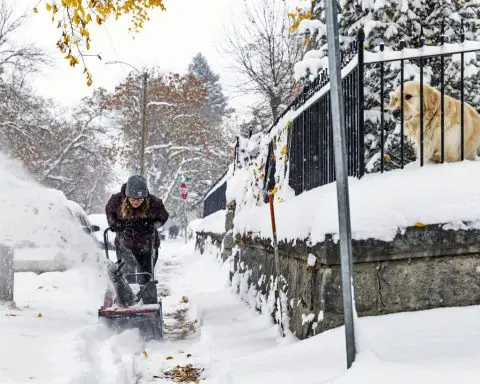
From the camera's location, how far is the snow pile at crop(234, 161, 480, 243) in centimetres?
372

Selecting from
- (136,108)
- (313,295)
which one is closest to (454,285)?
(313,295)

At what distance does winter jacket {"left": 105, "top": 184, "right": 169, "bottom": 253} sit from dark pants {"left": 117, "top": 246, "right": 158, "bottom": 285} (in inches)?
2.2

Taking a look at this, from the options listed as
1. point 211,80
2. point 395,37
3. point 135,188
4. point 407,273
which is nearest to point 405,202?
point 407,273

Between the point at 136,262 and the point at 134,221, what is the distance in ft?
1.86

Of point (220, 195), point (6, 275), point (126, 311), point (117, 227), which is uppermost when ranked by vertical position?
point (220, 195)

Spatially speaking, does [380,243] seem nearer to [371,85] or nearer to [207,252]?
[371,85]

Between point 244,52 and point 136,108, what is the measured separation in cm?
1722

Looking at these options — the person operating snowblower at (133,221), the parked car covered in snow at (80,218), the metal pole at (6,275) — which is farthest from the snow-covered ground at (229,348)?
the parked car covered in snow at (80,218)

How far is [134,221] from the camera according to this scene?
21.1 ft

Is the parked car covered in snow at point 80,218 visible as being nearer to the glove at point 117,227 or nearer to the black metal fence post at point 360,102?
the glove at point 117,227

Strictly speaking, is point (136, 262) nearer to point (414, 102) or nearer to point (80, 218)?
point (414, 102)

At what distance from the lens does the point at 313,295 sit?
13.7 ft

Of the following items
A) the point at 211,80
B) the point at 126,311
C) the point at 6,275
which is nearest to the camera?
the point at 126,311

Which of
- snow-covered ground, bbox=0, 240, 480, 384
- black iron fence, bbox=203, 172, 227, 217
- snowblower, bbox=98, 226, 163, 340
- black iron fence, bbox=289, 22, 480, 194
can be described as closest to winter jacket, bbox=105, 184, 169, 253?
snowblower, bbox=98, 226, 163, 340
